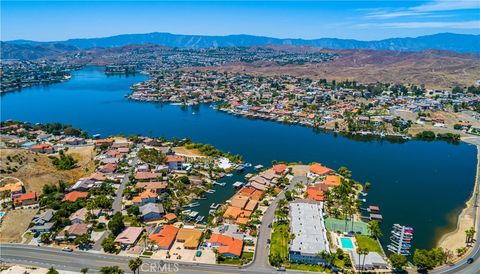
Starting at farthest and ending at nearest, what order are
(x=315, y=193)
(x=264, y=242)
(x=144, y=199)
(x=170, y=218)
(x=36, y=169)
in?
(x=36, y=169) → (x=315, y=193) → (x=144, y=199) → (x=170, y=218) → (x=264, y=242)

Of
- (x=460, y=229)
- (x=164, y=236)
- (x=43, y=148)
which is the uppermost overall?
(x=43, y=148)

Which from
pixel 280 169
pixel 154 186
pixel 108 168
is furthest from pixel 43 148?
pixel 280 169

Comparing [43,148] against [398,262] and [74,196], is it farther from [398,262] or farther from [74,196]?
[398,262]

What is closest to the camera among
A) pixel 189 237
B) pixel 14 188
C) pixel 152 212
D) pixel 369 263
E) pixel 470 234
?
pixel 369 263

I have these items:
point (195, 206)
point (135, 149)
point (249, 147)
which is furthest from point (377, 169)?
point (135, 149)

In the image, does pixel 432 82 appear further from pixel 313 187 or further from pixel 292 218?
pixel 292 218

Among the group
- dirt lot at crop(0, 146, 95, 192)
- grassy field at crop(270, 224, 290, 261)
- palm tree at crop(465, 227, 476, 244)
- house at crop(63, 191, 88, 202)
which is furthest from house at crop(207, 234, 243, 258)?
dirt lot at crop(0, 146, 95, 192)

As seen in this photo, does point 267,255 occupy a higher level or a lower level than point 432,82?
lower
